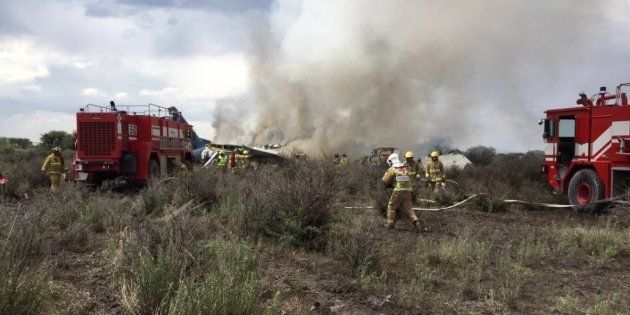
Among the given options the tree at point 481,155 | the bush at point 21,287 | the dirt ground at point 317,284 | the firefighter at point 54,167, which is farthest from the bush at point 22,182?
the tree at point 481,155

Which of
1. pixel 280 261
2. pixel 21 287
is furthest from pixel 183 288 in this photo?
pixel 280 261

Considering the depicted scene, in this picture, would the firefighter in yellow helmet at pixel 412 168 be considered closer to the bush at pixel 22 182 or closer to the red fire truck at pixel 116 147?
the red fire truck at pixel 116 147

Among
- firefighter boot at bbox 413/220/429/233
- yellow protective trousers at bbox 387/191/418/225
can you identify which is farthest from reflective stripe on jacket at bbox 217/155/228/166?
firefighter boot at bbox 413/220/429/233

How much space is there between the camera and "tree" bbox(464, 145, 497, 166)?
29831 mm

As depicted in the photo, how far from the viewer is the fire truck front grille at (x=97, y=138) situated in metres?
13.9

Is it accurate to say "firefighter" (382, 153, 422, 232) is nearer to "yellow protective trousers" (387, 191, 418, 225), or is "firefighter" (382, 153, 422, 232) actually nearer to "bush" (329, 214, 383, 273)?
"yellow protective trousers" (387, 191, 418, 225)

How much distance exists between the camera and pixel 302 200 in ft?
23.4

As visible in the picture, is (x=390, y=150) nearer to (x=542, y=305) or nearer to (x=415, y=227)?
(x=415, y=227)

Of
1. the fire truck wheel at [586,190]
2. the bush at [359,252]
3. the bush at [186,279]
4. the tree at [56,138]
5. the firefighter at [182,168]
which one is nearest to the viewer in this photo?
the bush at [186,279]

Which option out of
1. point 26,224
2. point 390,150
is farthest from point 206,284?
point 390,150

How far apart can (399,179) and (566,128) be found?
5.65 m

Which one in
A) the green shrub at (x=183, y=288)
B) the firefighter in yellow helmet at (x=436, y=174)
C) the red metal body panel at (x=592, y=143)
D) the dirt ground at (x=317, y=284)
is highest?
the red metal body panel at (x=592, y=143)

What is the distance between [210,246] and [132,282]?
116cm

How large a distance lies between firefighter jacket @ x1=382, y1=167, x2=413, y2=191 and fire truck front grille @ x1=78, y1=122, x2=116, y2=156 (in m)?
8.51
